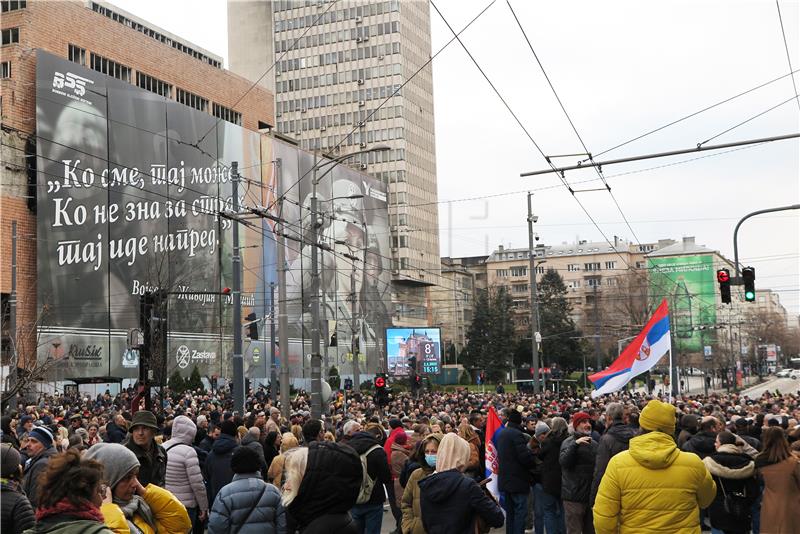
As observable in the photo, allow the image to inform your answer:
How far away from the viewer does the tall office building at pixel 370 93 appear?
116m

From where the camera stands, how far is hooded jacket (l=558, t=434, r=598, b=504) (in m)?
10.7

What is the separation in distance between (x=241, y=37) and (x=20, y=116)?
74.9 m

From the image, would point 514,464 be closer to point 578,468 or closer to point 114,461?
point 578,468

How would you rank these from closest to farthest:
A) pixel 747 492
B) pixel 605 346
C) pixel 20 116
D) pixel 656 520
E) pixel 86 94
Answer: pixel 656 520 → pixel 747 492 → pixel 20 116 → pixel 86 94 → pixel 605 346

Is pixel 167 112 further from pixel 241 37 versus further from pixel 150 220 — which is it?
pixel 241 37

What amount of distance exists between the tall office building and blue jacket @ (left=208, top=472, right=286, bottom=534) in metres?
104

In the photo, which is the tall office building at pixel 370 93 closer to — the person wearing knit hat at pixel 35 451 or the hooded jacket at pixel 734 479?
the hooded jacket at pixel 734 479

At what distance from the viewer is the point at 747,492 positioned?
8.82 m

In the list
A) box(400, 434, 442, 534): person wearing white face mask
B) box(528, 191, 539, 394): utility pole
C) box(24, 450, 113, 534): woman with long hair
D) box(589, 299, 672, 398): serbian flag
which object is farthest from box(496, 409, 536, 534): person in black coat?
box(528, 191, 539, 394): utility pole

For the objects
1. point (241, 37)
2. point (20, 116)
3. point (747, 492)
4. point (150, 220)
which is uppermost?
point (241, 37)

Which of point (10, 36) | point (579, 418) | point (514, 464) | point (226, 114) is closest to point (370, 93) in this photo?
point (226, 114)

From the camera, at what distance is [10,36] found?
2121 inches

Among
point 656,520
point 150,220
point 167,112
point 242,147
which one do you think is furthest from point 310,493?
point 242,147

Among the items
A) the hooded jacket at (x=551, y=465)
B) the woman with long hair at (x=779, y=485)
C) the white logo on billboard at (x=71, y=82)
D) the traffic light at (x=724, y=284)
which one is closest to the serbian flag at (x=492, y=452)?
the hooded jacket at (x=551, y=465)
